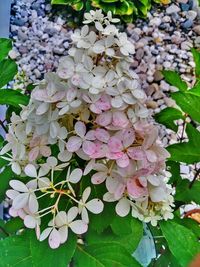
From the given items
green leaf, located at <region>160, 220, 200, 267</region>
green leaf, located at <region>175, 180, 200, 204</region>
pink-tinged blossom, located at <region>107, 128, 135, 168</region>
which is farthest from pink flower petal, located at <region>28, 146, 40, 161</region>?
green leaf, located at <region>175, 180, 200, 204</region>

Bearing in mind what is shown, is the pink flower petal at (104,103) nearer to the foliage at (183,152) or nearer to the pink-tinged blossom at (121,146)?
the pink-tinged blossom at (121,146)

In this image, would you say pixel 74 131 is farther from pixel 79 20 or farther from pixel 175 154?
pixel 79 20

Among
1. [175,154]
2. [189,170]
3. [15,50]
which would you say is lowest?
[189,170]

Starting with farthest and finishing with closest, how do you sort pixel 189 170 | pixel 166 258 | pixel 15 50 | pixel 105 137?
pixel 15 50 < pixel 189 170 < pixel 166 258 < pixel 105 137

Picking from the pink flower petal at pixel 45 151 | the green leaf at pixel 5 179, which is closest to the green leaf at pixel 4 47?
the green leaf at pixel 5 179

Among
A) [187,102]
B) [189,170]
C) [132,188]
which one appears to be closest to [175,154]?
[187,102]

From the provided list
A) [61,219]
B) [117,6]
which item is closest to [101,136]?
[61,219]

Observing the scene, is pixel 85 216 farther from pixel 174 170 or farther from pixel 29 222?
pixel 174 170

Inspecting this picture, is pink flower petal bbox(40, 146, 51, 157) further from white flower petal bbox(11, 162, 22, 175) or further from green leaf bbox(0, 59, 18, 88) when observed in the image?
green leaf bbox(0, 59, 18, 88)
